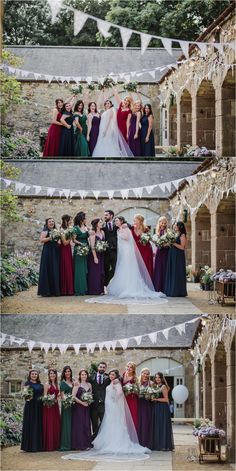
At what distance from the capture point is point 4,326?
72.0 feet

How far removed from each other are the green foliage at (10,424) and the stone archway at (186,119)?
673cm

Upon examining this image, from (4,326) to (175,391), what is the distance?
12.9ft

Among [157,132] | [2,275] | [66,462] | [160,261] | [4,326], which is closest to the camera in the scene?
[66,462]

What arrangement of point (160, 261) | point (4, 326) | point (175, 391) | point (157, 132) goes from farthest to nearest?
point (157, 132)
point (175, 391)
point (4, 326)
point (160, 261)

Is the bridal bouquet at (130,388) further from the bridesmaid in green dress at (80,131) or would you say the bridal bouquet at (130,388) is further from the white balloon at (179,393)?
the white balloon at (179,393)

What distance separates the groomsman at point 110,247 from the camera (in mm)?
18047

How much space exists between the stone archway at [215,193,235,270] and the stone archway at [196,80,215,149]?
3298 mm

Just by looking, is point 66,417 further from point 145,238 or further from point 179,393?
point 179,393

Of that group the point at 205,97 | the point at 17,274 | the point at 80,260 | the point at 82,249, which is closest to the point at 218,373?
the point at 80,260

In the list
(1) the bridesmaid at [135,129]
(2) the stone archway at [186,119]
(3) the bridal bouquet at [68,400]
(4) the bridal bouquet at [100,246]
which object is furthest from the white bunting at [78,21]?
Answer: (2) the stone archway at [186,119]

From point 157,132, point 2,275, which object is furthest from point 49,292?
point 157,132

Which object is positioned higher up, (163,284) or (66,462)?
(163,284)

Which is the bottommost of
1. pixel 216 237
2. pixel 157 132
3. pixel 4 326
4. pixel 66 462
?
pixel 66 462

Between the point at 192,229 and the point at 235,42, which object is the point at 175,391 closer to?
the point at 192,229
